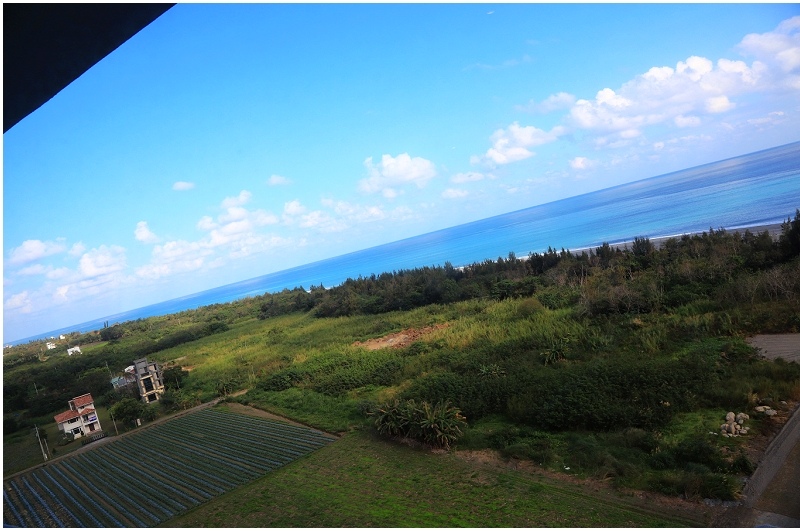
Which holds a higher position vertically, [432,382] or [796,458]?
[432,382]

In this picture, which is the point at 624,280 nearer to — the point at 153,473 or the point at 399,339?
the point at 399,339

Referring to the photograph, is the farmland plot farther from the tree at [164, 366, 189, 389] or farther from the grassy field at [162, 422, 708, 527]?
the tree at [164, 366, 189, 389]

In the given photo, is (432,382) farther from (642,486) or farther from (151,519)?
(151,519)

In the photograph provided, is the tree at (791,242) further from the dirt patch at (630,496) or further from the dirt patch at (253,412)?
the dirt patch at (253,412)

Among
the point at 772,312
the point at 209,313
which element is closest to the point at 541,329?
the point at 772,312

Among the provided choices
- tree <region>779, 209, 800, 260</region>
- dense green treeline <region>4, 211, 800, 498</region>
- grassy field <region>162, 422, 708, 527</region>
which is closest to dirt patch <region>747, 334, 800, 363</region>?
dense green treeline <region>4, 211, 800, 498</region>

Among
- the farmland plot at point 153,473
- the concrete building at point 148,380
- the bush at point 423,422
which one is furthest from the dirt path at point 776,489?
the concrete building at point 148,380

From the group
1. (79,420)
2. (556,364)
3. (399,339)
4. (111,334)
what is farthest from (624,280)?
(111,334)
